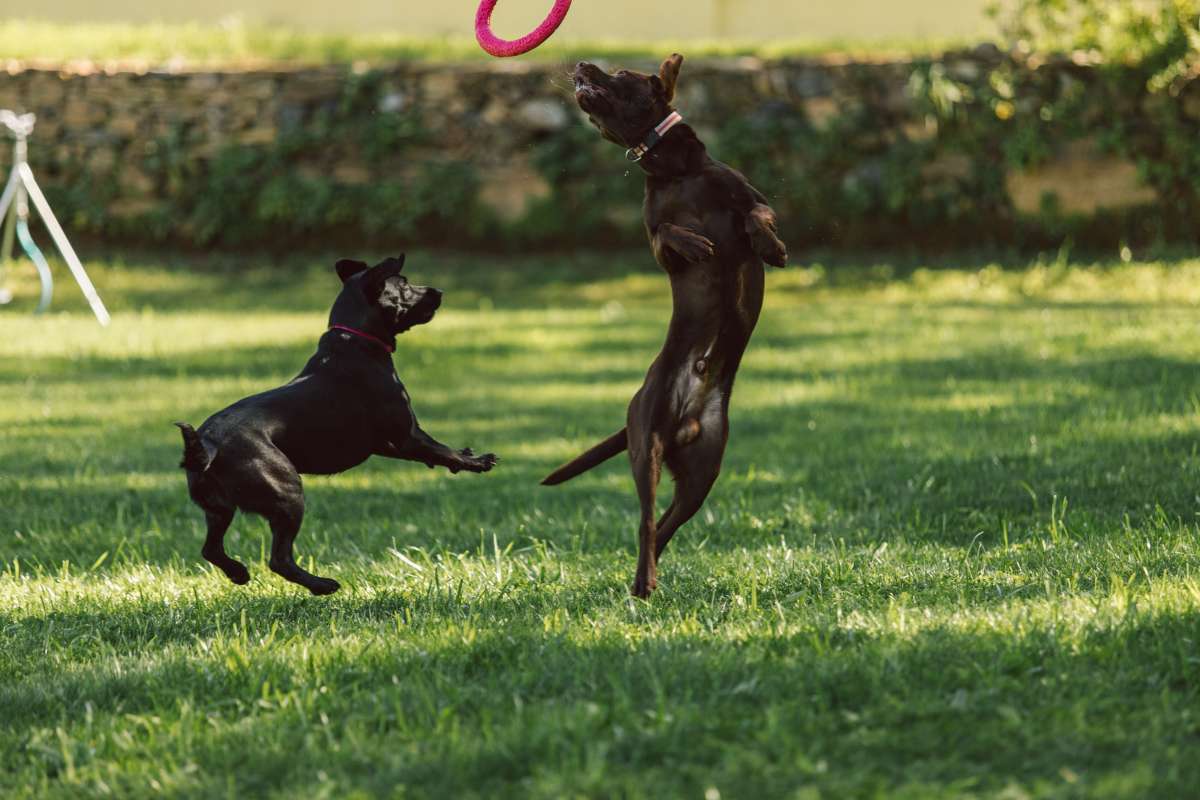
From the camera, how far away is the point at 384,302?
13.6 ft

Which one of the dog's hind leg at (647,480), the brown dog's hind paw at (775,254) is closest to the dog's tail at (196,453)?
the dog's hind leg at (647,480)

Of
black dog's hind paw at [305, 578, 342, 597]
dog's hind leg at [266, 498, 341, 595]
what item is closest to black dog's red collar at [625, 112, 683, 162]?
dog's hind leg at [266, 498, 341, 595]

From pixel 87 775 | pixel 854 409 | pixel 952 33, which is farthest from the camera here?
pixel 952 33

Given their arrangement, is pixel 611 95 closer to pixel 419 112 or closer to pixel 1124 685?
pixel 1124 685

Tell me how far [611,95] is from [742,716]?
1.63 m

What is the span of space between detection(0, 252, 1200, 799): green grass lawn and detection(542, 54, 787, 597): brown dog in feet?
1.45

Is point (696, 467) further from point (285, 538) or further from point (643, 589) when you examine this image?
point (285, 538)

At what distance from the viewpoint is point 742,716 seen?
3314 millimetres

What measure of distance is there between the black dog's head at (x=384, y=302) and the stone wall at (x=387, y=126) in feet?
37.2

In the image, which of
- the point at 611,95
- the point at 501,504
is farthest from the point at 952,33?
the point at 611,95

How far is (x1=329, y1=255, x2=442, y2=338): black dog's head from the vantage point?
4.15 metres

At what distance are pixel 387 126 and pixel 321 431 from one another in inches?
502

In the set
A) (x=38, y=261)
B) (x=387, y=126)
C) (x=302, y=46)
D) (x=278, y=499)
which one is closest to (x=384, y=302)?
(x=278, y=499)

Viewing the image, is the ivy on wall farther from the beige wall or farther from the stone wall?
the beige wall
